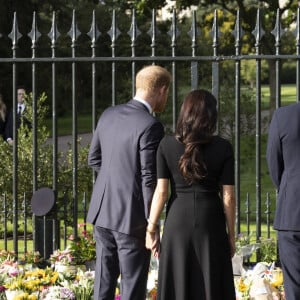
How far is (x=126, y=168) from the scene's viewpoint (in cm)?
552

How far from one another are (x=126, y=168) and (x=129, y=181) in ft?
0.27

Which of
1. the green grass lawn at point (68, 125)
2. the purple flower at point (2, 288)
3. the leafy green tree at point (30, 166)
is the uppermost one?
the green grass lawn at point (68, 125)

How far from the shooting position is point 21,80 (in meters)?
27.0

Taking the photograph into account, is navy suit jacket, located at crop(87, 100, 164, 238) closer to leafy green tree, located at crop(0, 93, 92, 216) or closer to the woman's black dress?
the woman's black dress

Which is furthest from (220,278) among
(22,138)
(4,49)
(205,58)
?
(4,49)

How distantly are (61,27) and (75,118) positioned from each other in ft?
67.0

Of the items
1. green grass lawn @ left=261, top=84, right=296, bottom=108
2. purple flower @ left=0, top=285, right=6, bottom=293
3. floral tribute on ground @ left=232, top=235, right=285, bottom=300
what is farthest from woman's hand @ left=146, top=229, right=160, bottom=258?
green grass lawn @ left=261, top=84, right=296, bottom=108

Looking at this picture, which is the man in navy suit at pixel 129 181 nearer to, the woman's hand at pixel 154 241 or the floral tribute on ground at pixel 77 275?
the woman's hand at pixel 154 241

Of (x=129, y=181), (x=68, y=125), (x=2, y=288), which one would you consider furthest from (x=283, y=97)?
(x=129, y=181)

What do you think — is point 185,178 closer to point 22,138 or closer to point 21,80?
point 22,138

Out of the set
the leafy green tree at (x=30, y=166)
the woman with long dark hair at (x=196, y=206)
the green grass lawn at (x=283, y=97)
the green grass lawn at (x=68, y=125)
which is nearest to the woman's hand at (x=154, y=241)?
the woman with long dark hair at (x=196, y=206)

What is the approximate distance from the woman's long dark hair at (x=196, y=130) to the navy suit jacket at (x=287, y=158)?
501mm

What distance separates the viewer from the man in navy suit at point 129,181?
5449mm

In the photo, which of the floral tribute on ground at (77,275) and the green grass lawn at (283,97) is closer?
the floral tribute on ground at (77,275)
